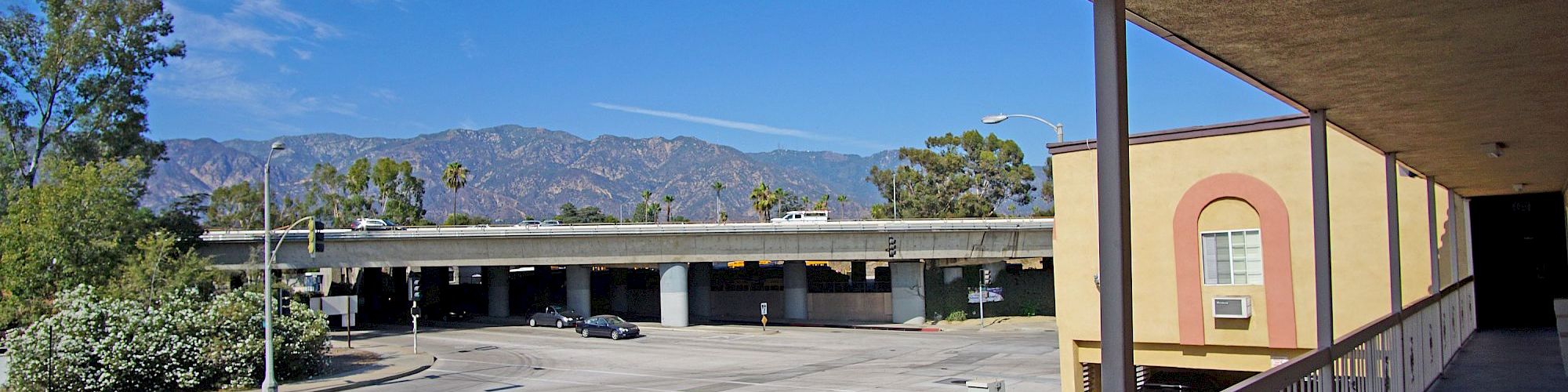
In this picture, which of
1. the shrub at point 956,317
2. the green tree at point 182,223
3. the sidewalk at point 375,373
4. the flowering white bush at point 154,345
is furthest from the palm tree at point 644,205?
the flowering white bush at point 154,345

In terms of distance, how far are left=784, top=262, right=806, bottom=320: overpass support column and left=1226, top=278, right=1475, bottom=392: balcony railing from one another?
4808 centimetres

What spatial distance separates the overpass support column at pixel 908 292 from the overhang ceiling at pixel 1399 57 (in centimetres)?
4729

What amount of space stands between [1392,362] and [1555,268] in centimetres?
1743

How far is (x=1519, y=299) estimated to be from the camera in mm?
22422

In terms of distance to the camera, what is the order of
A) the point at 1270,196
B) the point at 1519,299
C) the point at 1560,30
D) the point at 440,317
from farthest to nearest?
the point at 440,317
the point at 1519,299
the point at 1270,196
the point at 1560,30

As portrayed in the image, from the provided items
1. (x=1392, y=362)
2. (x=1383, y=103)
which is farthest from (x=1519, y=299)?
(x=1383, y=103)

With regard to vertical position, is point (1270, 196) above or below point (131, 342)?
above

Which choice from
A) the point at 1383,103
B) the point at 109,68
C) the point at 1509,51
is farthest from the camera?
the point at 109,68

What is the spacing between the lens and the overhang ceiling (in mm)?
5336

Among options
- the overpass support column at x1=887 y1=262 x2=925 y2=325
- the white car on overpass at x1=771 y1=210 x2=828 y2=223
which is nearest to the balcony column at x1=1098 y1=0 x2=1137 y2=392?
the white car on overpass at x1=771 y1=210 x2=828 y2=223

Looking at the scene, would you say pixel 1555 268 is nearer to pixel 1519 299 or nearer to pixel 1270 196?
pixel 1519 299

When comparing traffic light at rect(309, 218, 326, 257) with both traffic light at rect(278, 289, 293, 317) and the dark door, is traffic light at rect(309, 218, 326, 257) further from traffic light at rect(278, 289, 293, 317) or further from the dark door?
the dark door

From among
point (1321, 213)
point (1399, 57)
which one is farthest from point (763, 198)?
point (1399, 57)

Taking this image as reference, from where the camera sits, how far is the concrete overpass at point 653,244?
54938 millimetres
